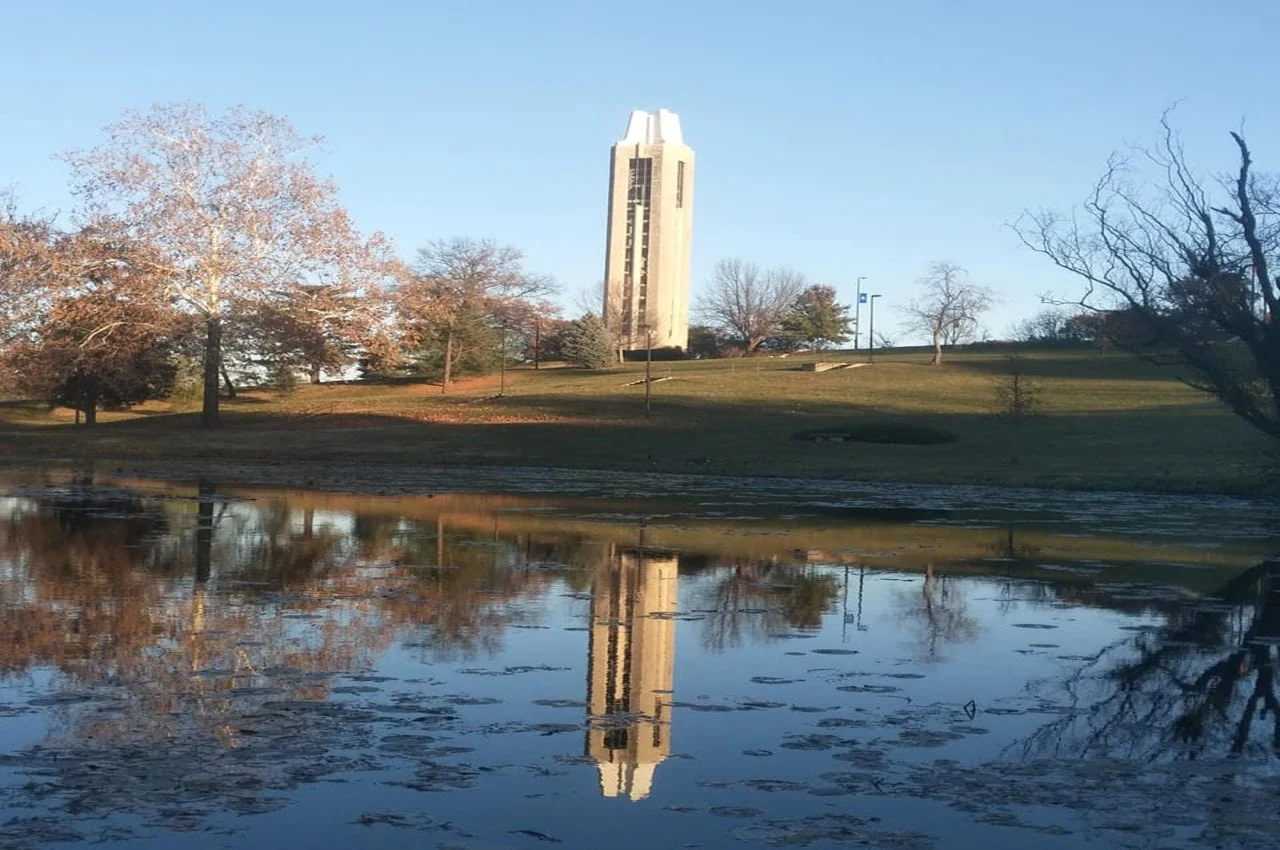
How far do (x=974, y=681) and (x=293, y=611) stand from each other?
212 inches

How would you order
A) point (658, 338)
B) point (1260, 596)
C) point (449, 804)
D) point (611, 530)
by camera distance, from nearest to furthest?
point (449, 804), point (1260, 596), point (611, 530), point (658, 338)

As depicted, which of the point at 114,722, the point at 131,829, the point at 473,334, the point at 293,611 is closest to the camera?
the point at 131,829

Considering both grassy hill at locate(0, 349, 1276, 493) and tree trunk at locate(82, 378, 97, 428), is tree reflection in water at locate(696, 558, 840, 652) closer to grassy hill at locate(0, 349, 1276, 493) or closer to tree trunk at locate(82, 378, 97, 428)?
grassy hill at locate(0, 349, 1276, 493)

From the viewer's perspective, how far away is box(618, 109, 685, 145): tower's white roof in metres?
142

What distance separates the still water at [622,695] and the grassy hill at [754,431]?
22536 millimetres

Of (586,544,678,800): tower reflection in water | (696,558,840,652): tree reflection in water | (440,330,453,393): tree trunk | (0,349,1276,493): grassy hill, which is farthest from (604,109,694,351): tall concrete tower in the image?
(586,544,678,800): tower reflection in water

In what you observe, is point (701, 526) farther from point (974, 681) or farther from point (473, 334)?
point (473, 334)

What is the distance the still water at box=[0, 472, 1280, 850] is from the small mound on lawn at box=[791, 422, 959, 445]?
3139 centimetres

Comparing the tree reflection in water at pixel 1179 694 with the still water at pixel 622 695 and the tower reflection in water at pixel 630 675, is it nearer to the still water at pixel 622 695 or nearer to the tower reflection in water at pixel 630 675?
the still water at pixel 622 695

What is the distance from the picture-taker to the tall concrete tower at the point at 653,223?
139m

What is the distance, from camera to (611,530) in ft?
65.2

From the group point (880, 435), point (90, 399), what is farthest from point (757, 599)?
point (90, 399)

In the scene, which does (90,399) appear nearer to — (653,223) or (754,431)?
(754,431)

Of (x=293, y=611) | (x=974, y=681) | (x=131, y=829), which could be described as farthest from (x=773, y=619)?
(x=131, y=829)
